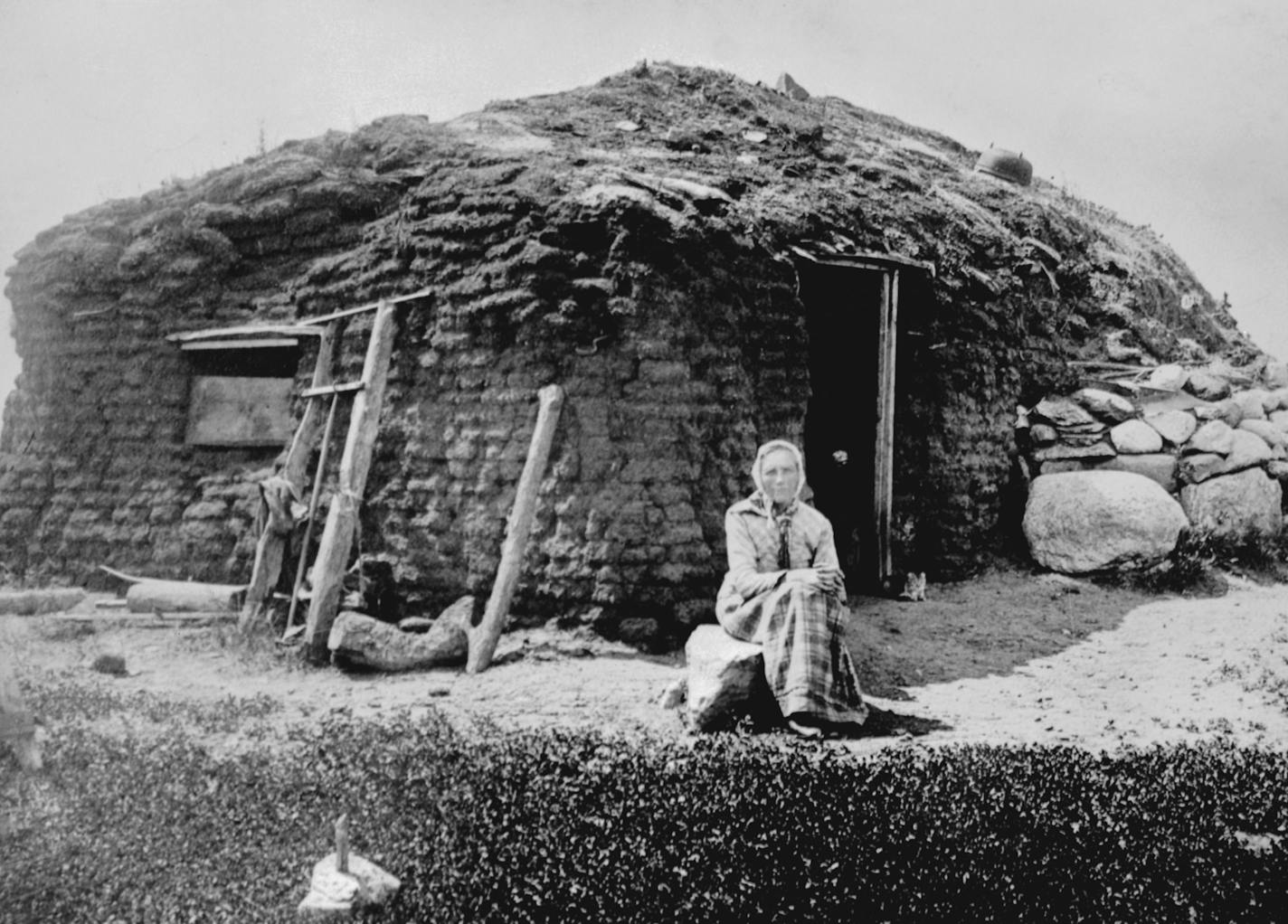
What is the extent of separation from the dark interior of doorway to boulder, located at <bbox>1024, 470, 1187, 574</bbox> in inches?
67.2

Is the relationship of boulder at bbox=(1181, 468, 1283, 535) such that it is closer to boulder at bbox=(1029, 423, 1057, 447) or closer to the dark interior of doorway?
boulder at bbox=(1029, 423, 1057, 447)

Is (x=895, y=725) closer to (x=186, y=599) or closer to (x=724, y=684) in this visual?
(x=724, y=684)

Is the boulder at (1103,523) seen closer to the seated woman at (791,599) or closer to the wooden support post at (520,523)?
the seated woman at (791,599)

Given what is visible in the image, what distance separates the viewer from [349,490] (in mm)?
6730

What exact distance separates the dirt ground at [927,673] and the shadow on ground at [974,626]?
20 mm

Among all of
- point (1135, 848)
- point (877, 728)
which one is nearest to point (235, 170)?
point (877, 728)

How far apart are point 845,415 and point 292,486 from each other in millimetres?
4876

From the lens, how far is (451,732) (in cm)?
446

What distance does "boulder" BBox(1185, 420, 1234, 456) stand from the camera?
8812 mm

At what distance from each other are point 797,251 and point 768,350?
0.96 metres

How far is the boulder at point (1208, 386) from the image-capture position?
9523mm

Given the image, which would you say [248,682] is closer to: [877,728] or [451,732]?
[451,732]

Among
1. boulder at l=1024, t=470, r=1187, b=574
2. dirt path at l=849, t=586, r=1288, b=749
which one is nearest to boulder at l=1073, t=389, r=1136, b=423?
boulder at l=1024, t=470, r=1187, b=574

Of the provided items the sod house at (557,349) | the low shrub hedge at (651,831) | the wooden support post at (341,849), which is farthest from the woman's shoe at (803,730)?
the wooden support post at (341,849)
